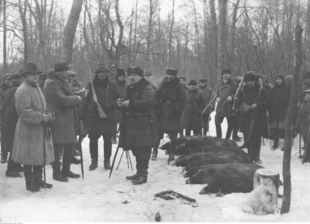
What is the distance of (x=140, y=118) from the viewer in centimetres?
607

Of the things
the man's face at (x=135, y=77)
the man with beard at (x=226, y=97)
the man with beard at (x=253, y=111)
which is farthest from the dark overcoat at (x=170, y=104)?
the man with beard at (x=226, y=97)

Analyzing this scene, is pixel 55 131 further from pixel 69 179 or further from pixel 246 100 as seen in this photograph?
pixel 246 100

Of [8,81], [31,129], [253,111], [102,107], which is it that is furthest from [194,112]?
[31,129]

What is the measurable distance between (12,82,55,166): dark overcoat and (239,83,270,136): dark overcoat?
4.30 m

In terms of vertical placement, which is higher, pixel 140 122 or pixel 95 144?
pixel 140 122

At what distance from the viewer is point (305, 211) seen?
435cm

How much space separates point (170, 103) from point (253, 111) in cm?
179

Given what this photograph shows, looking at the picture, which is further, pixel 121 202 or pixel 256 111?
pixel 256 111

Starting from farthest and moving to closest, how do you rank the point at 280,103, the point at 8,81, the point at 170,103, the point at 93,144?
the point at 280,103, the point at 170,103, the point at 8,81, the point at 93,144

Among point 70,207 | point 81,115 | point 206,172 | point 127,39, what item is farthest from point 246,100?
point 127,39

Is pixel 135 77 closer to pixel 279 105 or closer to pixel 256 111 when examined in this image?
pixel 256 111

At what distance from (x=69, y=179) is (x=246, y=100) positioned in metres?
4.09

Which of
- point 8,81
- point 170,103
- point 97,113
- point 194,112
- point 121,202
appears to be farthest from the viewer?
point 194,112

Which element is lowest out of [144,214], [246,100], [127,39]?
[144,214]
